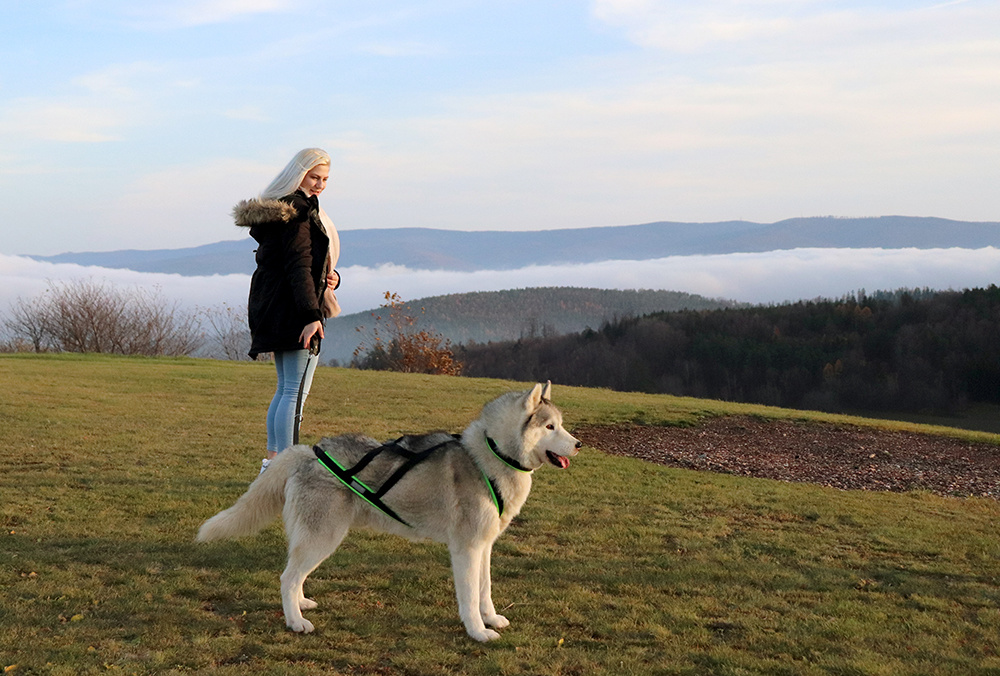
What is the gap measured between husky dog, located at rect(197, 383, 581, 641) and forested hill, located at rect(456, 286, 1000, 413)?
71105 millimetres

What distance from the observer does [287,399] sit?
713 centimetres

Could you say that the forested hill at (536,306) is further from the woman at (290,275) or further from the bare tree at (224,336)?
the woman at (290,275)

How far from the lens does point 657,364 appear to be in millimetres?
100875

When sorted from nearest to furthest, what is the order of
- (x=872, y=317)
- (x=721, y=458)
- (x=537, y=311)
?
(x=721, y=458) < (x=872, y=317) < (x=537, y=311)

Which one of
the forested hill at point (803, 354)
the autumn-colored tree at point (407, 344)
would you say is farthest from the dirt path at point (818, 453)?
the forested hill at point (803, 354)

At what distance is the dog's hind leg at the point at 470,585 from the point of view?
524 centimetres

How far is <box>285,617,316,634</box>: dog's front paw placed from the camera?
5.19 m

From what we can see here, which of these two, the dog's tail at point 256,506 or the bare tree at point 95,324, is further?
the bare tree at point 95,324

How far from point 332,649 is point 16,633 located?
1931 mm

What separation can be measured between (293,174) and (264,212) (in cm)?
48

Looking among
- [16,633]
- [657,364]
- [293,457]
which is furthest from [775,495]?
[657,364]

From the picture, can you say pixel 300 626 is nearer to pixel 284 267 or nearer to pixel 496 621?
pixel 496 621

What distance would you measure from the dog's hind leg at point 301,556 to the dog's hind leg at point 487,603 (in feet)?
3.42

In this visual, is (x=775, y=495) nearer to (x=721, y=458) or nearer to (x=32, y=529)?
(x=721, y=458)
